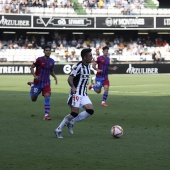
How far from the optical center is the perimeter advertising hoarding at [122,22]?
63.5 metres

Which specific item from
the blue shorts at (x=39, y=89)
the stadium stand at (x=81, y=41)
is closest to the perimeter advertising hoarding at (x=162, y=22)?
the stadium stand at (x=81, y=41)

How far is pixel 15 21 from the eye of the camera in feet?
199

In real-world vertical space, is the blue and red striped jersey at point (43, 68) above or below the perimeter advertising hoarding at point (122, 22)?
below

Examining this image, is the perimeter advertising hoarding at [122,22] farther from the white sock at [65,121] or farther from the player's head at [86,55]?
the white sock at [65,121]

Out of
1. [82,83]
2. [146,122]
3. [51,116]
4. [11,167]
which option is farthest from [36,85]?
[11,167]

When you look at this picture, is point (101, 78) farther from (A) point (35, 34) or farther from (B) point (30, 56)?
(A) point (35, 34)

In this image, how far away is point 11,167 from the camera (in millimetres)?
9641

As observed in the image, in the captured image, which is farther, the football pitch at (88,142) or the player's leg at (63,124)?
the player's leg at (63,124)

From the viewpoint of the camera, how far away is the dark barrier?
54.2 metres

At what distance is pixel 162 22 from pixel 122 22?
14.5 ft

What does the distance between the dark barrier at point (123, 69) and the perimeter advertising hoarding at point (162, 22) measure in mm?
7720

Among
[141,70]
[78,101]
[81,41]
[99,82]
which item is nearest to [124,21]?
[81,41]

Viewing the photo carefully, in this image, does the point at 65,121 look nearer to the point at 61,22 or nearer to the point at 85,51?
the point at 85,51

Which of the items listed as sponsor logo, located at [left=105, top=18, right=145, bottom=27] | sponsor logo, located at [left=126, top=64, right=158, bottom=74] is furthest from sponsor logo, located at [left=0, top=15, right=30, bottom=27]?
sponsor logo, located at [left=126, top=64, right=158, bottom=74]
